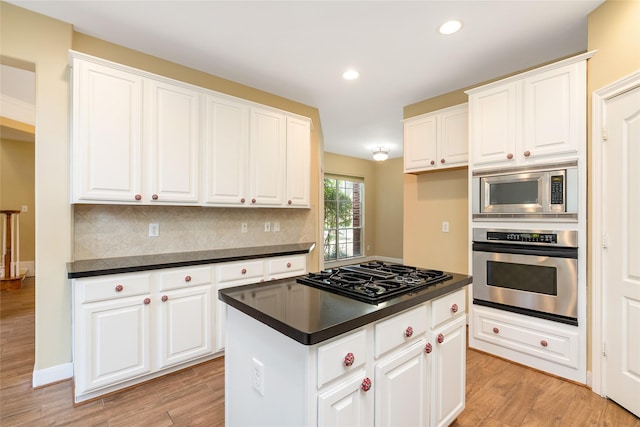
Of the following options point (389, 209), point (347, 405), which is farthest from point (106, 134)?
point (389, 209)

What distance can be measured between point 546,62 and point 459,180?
1365 millimetres

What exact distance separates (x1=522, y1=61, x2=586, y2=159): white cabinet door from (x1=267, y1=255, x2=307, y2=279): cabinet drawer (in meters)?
2.38

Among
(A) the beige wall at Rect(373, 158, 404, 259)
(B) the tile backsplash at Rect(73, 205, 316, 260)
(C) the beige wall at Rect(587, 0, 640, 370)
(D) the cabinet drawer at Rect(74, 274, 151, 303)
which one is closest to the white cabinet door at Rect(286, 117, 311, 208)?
(B) the tile backsplash at Rect(73, 205, 316, 260)

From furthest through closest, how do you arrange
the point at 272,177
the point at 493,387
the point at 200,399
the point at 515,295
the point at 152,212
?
the point at 272,177, the point at 152,212, the point at 515,295, the point at 493,387, the point at 200,399

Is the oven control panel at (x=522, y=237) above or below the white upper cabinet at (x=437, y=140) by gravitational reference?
below

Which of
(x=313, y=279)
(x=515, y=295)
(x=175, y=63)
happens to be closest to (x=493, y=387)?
(x=515, y=295)

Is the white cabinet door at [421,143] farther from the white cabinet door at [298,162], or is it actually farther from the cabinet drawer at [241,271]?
the cabinet drawer at [241,271]

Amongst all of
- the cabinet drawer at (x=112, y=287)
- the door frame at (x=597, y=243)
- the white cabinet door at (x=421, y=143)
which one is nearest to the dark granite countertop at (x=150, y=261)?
the cabinet drawer at (x=112, y=287)

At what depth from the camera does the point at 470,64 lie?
290 centimetres

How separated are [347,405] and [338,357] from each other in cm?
21

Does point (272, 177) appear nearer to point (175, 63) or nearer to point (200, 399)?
point (175, 63)

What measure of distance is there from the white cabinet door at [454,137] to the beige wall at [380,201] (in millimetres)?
3872

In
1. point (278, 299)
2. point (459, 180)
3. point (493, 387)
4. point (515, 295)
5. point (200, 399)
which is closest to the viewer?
point (278, 299)

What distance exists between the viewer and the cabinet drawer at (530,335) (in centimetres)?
237
